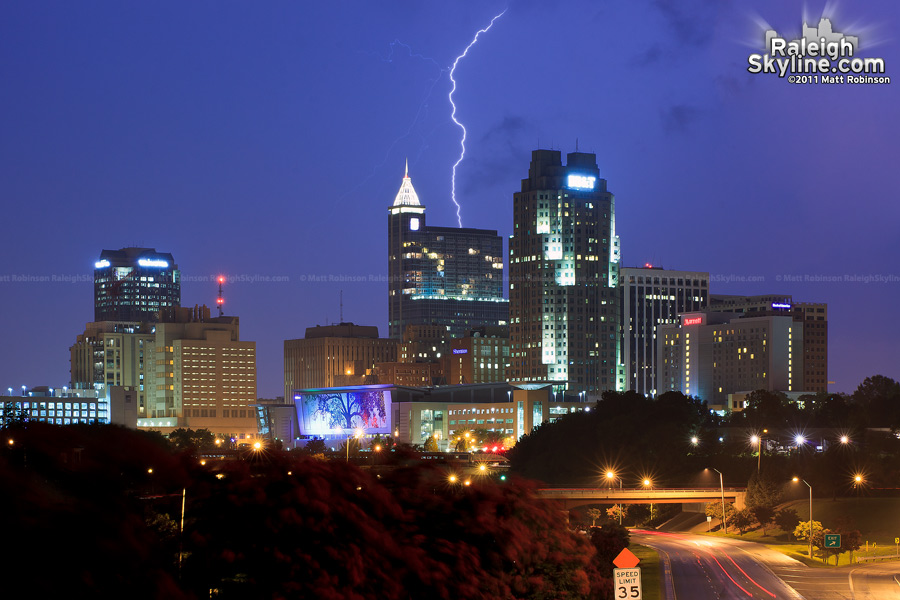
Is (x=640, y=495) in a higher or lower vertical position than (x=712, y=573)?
higher

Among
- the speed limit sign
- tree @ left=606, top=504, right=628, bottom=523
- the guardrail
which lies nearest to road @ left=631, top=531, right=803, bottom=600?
the guardrail

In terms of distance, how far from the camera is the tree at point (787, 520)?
15362cm

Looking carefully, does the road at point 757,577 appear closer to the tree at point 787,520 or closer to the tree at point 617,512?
the tree at point 787,520

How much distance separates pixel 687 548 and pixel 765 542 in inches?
596

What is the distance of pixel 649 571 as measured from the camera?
113 metres

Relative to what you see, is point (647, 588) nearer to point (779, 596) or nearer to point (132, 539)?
point (779, 596)

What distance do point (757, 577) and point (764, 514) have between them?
50374 millimetres

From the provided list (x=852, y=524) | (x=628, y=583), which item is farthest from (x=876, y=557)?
(x=628, y=583)

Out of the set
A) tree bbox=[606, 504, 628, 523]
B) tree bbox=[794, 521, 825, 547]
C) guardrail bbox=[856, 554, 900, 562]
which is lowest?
tree bbox=[606, 504, 628, 523]

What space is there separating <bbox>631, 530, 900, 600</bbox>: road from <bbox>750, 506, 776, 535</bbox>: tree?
18.6 m

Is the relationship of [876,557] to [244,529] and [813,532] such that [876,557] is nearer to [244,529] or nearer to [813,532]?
[813,532]

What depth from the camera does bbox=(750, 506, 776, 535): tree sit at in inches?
6304

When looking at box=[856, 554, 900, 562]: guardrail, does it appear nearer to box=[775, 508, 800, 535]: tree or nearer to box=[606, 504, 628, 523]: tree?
box=[775, 508, 800, 535]: tree

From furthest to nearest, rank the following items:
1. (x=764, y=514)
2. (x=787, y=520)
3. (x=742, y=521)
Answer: (x=742, y=521)
(x=764, y=514)
(x=787, y=520)
